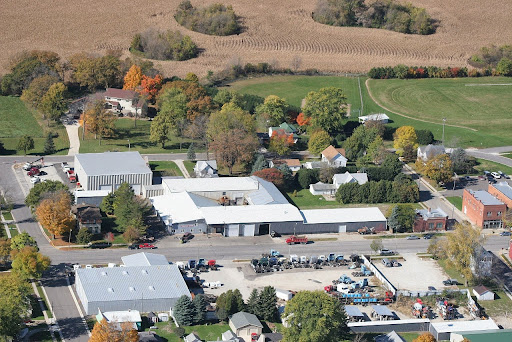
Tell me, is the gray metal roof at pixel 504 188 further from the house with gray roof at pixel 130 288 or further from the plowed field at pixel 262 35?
the plowed field at pixel 262 35

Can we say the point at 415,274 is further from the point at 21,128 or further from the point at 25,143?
the point at 21,128

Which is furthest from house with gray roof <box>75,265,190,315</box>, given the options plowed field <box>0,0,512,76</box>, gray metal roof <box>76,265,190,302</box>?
plowed field <box>0,0,512,76</box>

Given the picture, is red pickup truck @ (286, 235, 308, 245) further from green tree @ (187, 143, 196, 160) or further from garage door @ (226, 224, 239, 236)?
green tree @ (187, 143, 196, 160)

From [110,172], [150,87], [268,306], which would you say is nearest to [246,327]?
[268,306]

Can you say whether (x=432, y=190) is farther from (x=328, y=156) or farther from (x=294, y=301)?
(x=294, y=301)

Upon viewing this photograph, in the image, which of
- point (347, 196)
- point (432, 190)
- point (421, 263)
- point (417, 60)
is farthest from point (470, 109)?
point (421, 263)
